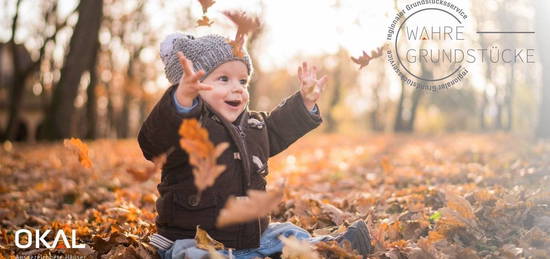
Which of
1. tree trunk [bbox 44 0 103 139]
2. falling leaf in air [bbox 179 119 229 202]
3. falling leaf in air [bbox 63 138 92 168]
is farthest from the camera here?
tree trunk [bbox 44 0 103 139]

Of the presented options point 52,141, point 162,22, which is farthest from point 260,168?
point 162,22

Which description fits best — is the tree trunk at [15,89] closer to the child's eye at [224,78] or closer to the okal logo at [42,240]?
the okal logo at [42,240]

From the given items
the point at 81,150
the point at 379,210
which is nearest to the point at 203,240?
the point at 81,150

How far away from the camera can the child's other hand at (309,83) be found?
307cm

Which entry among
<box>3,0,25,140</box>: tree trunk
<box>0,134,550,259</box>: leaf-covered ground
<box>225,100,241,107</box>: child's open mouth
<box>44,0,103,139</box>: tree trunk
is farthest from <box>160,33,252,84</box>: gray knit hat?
<box>3,0,25,140</box>: tree trunk

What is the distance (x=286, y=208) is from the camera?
419 cm

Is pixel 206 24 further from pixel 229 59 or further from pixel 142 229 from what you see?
pixel 142 229

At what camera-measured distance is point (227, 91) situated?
9.01 ft

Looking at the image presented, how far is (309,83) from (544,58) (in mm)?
9899

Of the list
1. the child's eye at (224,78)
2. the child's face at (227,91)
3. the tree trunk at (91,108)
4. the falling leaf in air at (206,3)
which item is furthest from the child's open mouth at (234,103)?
the tree trunk at (91,108)

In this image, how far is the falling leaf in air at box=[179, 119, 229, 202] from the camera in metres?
1.94

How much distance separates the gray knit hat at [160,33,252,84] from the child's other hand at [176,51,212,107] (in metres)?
0.38

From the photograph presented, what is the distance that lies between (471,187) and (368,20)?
1875 millimetres

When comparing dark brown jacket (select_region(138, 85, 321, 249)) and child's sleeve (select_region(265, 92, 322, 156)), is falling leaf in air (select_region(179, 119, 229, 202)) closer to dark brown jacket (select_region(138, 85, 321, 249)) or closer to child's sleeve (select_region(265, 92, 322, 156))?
dark brown jacket (select_region(138, 85, 321, 249))
